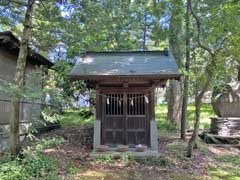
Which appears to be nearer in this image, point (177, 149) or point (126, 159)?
point (126, 159)

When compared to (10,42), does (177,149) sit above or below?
below

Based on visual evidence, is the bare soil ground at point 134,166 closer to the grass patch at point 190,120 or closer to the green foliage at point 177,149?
the green foliage at point 177,149

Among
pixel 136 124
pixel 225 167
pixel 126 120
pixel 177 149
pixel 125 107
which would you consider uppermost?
pixel 125 107

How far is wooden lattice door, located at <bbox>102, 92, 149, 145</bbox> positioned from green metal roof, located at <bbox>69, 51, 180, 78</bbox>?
0.95 metres

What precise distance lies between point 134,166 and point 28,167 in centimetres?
288

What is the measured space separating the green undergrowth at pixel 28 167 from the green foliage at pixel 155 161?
258 cm

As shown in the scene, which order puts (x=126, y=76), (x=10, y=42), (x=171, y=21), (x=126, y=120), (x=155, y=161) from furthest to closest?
(x=171, y=21) < (x=126, y=120) < (x=10, y=42) < (x=126, y=76) < (x=155, y=161)

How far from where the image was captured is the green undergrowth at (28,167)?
238 inches

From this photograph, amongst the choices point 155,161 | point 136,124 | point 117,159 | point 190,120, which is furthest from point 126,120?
Result: point 190,120

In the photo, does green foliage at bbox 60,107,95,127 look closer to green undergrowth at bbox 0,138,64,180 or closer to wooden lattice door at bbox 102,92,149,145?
wooden lattice door at bbox 102,92,149,145

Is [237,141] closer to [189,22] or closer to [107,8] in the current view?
[189,22]

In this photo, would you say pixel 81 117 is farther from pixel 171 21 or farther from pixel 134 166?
pixel 134 166

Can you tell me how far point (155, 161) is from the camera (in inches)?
315

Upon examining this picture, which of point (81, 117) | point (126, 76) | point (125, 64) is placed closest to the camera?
point (126, 76)
